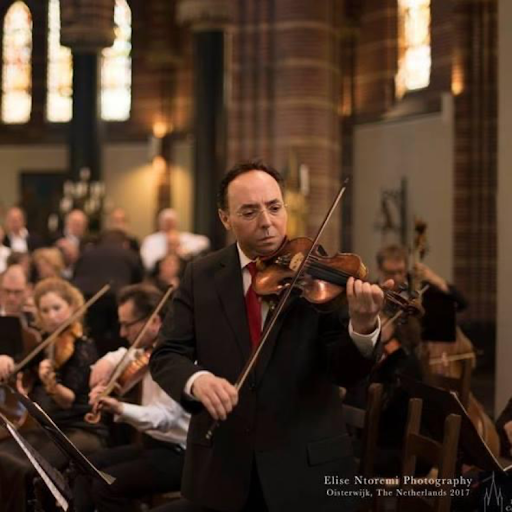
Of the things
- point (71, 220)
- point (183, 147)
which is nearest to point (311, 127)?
point (71, 220)

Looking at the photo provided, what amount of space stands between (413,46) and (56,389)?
1329cm

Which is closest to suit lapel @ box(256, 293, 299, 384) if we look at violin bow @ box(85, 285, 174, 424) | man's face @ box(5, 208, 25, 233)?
violin bow @ box(85, 285, 174, 424)

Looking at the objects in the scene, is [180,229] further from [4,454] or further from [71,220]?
[4,454]

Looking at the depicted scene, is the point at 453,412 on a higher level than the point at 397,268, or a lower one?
lower

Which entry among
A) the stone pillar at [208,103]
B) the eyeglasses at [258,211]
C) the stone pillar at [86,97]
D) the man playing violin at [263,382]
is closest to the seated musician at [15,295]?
the man playing violin at [263,382]

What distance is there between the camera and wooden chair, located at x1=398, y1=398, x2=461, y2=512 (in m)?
3.67

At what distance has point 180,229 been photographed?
68.8 feet

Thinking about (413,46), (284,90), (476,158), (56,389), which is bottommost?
(56,389)

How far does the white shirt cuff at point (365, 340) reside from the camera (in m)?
2.98

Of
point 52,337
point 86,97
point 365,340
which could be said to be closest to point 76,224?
point 86,97

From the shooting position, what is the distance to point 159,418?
454 cm

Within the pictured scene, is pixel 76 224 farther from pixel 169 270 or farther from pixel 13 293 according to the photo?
pixel 13 293

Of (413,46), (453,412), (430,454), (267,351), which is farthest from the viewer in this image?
(413,46)

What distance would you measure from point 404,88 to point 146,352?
12944 millimetres
